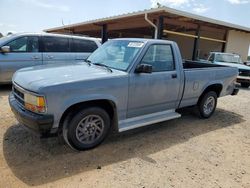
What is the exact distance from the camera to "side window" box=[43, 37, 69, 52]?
786 centimetres

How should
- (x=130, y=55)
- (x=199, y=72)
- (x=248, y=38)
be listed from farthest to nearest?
(x=248, y=38) < (x=199, y=72) < (x=130, y=55)

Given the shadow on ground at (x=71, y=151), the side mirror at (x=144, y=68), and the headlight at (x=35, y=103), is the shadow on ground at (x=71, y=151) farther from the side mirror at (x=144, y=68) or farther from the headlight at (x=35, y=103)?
the side mirror at (x=144, y=68)

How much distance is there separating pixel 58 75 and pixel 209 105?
412cm

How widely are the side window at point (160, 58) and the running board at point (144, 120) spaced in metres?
0.90

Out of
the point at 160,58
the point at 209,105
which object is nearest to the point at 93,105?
the point at 160,58

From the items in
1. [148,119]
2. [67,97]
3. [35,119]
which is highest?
[67,97]

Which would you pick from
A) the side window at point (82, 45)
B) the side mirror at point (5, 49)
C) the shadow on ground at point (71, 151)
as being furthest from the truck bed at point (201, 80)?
the side mirror at point (5, 49)

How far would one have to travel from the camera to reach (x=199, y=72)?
5320mm

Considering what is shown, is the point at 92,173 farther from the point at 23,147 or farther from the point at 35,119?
the point at 23,147

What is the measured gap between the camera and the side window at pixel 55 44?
25.8ft

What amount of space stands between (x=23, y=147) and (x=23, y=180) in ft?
3.01

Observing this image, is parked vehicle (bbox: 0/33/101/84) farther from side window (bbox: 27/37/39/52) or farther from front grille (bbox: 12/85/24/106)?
front grille (bbox: 12/85/24/106)

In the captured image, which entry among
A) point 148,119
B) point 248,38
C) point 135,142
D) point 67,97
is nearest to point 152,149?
point 135,142

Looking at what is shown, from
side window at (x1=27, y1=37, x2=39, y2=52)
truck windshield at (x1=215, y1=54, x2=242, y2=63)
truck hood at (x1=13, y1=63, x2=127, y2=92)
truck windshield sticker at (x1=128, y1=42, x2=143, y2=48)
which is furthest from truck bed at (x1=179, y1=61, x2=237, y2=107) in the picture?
truck windshield at (x1=215, y1=54, x2=242, y2=63)
